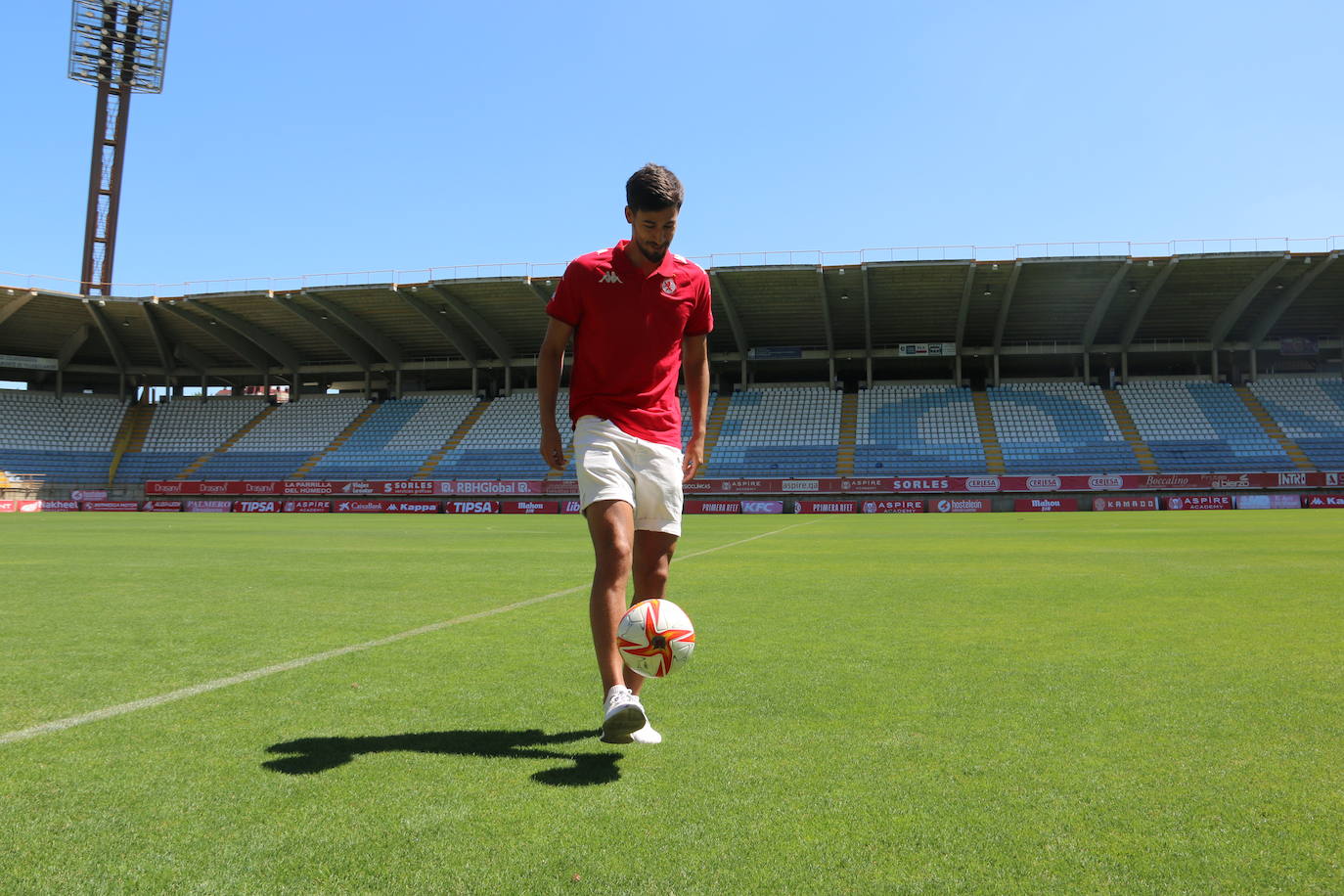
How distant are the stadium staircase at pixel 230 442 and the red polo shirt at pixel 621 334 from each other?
161 feet

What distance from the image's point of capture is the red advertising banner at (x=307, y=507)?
1681 inches

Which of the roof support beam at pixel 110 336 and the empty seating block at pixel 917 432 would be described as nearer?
the empty seating block at pixel 917 432

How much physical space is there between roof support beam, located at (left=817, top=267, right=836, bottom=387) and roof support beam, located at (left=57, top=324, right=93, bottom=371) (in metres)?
38.7

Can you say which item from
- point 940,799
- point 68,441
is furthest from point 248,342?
point 940,799

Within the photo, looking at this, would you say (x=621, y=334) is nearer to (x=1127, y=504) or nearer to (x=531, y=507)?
(x=531, y=507)

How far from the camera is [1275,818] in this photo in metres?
2.37

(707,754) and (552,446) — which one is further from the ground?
→ (552,446)

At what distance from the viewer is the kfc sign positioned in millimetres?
35787

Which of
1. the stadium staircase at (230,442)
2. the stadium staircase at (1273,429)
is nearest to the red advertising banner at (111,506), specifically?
the stadium staircase at (230,442)

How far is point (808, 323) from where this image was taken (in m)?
43.4

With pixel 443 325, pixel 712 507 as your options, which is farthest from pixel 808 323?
pixel 443 325

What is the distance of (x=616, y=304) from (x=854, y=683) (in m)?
2.10

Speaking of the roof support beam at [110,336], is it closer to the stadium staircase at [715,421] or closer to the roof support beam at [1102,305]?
the stadium staircase at [715,421]

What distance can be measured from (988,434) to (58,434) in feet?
159
